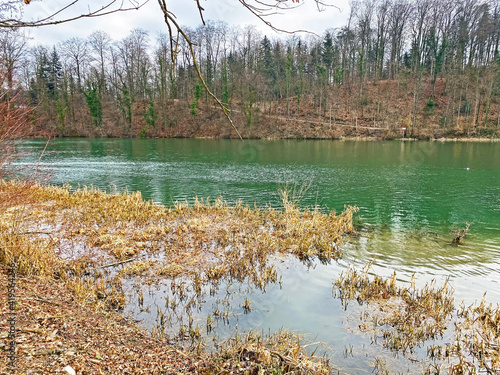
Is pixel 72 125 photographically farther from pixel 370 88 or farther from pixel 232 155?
pixel 370 88

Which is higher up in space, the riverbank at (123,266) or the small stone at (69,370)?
the small stone at (69,370)

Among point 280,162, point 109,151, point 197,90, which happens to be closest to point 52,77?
point 197,90

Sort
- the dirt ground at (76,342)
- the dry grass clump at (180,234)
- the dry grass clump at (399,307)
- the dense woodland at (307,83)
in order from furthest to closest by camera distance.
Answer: the dense woodland at (307,83)
the dry grass clump at (180,234)
the dry grass clump at (399,307)
the dirt ground at (76,342)

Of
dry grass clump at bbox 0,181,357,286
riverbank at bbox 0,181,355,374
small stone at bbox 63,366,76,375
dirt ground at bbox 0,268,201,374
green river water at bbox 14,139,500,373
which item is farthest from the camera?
dry grass clump at bbox 0,181,357,286

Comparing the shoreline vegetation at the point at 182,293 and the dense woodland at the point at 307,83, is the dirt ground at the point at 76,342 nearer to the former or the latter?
the shoreline vegetation at the point at 182,293

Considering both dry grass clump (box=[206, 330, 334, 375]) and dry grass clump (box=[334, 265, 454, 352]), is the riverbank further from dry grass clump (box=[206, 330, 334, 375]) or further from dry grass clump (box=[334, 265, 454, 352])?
dry grass clump (box=[334, 265, 454, 352])

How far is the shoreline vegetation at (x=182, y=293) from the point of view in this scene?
3793 mm

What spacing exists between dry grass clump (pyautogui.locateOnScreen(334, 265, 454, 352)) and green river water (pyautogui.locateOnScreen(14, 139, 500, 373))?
1.26ft

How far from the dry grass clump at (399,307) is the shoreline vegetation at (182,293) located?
2 cm

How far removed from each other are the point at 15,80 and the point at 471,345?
8726 millimetres

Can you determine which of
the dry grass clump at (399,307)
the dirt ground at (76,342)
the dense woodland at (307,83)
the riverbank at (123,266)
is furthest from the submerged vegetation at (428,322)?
the dense woodland at (307,83)

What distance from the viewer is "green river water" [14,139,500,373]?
19.4 ft

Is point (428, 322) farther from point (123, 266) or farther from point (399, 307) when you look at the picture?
point (123, 266)

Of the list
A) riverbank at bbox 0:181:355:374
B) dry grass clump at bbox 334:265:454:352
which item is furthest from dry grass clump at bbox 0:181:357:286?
dry grass clump at bbox 334:265:454:352
